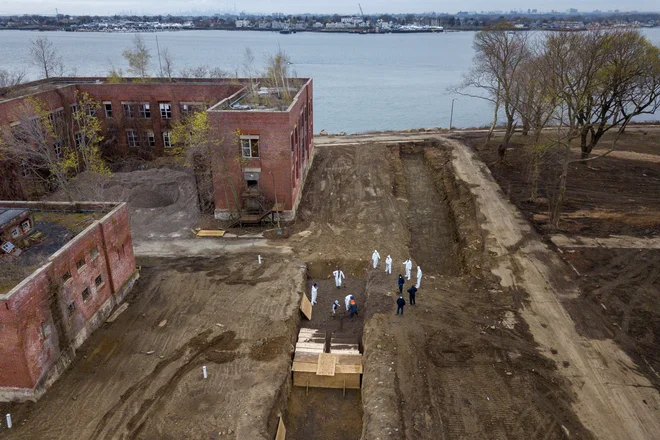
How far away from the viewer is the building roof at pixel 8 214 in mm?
19531

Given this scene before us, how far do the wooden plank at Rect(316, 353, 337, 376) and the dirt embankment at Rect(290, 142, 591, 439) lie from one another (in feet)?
4.76

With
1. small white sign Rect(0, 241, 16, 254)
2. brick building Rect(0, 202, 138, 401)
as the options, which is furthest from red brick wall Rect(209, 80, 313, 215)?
small white sign Rect(0, 241, 16, 254)

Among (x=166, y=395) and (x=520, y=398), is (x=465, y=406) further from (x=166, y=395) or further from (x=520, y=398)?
(x=166, y=395)

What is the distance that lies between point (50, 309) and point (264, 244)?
13.8m

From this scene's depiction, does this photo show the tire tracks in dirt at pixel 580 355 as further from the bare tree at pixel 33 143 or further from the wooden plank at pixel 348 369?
the bare tree at pixel 33 143

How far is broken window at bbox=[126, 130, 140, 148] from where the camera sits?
46616mm

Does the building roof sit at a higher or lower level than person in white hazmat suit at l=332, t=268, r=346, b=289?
higher

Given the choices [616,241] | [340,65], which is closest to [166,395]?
[616,241]

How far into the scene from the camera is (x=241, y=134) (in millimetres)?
31156

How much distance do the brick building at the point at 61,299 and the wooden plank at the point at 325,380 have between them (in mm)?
9536

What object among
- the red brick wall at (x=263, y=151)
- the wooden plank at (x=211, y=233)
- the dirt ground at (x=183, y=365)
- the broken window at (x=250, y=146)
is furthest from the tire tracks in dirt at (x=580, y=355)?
the wooden plank at (x=211, y=233)

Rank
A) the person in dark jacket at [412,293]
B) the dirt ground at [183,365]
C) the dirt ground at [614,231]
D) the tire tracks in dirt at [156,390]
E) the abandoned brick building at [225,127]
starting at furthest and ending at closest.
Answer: the abandoned brick building at [225,127] → the person in dark jacket at [412,293] → the dirt ground at [614,231] → the dirt ground at [183,365] → the tire tracks in dirt at [156,390]

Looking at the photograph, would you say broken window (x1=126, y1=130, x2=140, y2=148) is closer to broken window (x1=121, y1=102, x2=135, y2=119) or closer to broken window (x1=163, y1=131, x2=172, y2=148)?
broken window (x1=121, y1=102, x2=135, y2=119)

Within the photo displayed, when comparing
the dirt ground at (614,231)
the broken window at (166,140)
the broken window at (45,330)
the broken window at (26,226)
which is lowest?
the dirt ground at (614,231)
